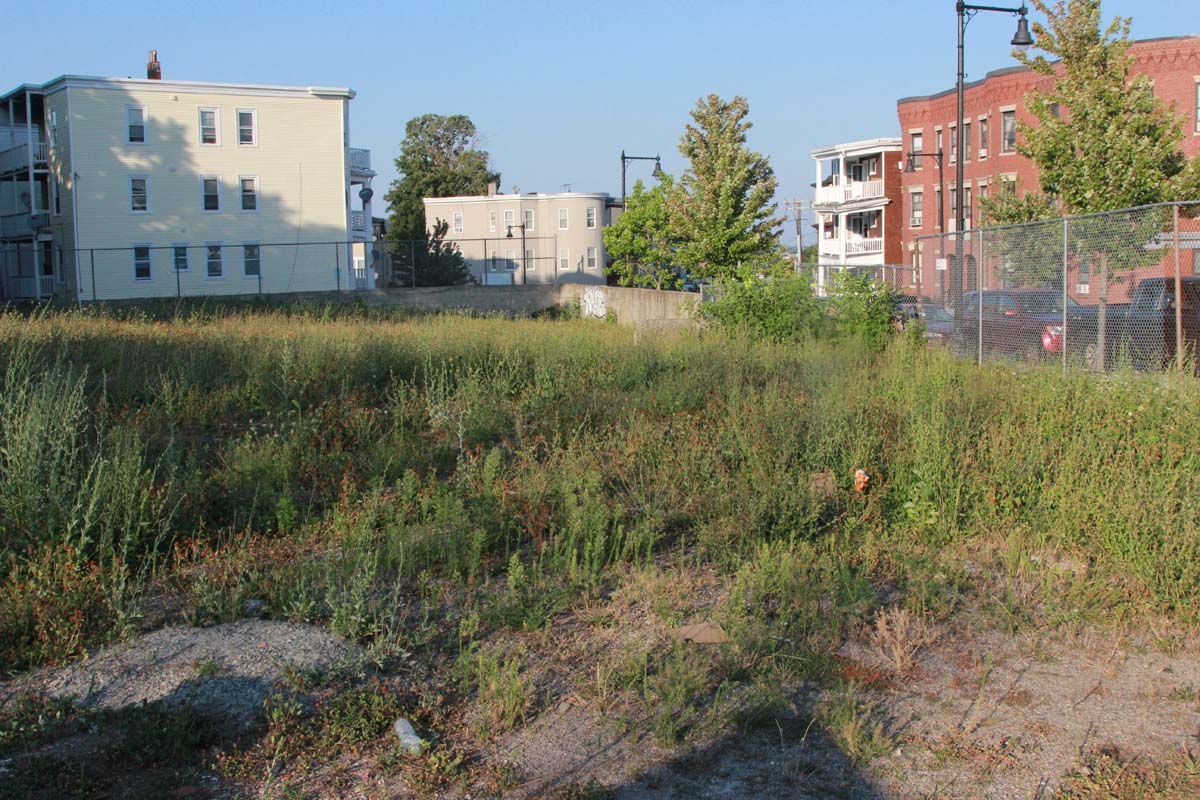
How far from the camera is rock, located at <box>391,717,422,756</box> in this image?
438 centimetres

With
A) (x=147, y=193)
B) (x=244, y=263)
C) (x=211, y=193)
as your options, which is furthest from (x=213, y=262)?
(x=147, y=193)

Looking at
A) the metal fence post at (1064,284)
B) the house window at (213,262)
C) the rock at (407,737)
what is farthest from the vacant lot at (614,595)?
the house window at (213,262)

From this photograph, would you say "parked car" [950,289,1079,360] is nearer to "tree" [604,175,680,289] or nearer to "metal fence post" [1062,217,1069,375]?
"metal fence post" [1062,217,1069,375]

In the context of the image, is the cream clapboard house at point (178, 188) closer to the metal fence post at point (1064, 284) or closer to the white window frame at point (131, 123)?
the white window frame at point (131, 123)

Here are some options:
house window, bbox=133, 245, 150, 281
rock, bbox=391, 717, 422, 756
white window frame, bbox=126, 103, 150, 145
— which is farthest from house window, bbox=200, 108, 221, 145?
rock, bbox=391, 717, 422, 756

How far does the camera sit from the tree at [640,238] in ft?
162

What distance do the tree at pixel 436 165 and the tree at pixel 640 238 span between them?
1053 inches

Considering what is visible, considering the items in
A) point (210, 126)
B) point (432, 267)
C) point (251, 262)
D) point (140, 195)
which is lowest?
point (432, 267)

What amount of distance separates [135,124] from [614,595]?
43486 mm

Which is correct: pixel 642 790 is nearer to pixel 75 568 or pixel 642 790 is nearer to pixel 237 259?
pixel 75 568

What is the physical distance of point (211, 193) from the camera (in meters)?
44.6

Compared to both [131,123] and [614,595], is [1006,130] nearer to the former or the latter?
[131,123]

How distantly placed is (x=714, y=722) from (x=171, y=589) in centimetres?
332

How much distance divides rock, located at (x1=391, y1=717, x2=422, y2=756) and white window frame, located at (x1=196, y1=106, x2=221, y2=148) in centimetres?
4452
